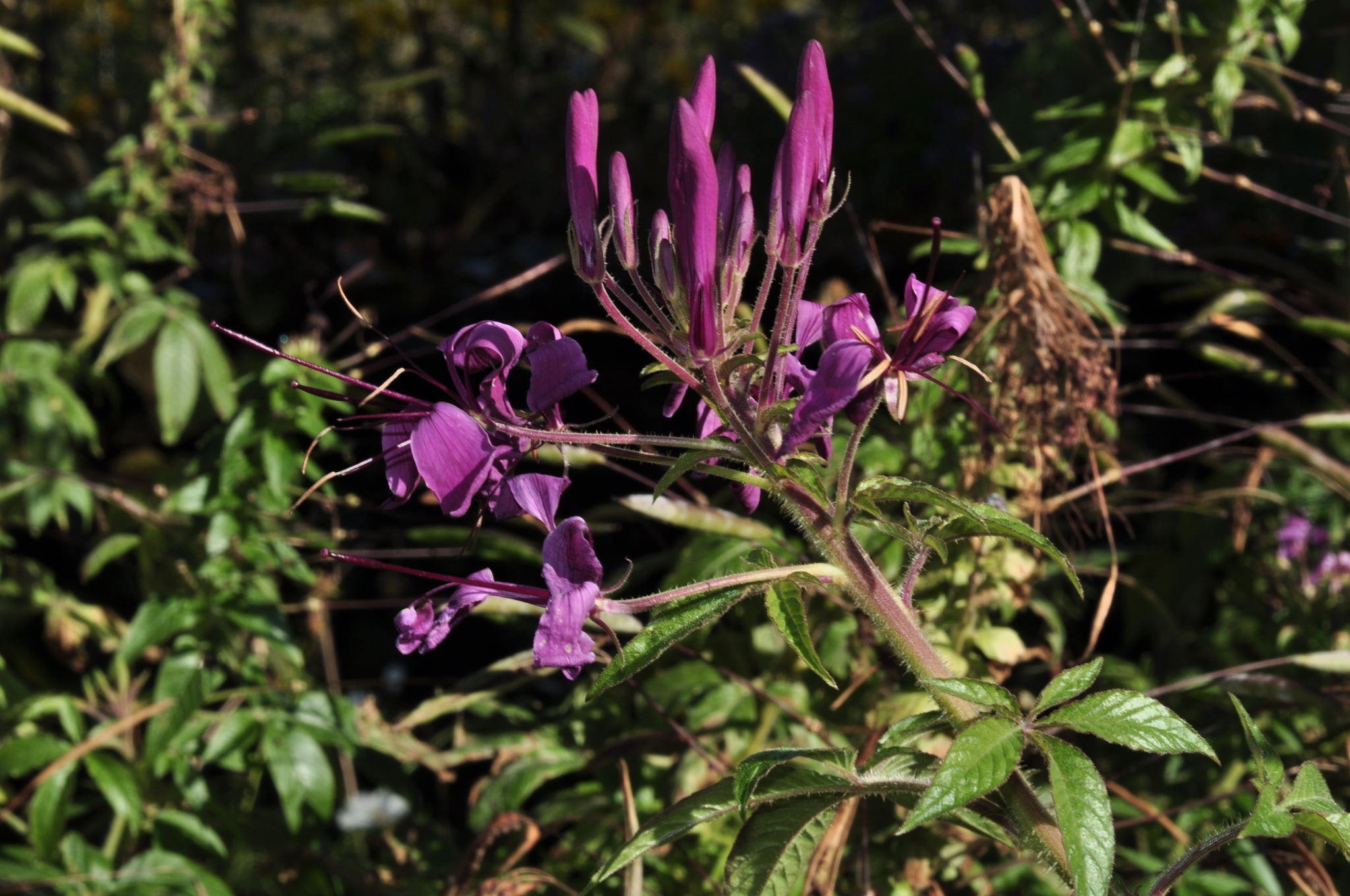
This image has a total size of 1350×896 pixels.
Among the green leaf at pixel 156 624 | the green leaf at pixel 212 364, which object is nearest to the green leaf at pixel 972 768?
the green leaf at pixel 156 624

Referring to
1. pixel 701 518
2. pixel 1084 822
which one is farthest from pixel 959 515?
pixel 701 518

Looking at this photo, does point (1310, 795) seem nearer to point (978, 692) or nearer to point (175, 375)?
point (978, 692)

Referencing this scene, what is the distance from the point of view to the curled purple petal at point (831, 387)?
0.58 m

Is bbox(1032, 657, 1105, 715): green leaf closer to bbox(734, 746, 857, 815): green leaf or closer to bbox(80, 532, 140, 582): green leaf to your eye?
bbox(734, 746, 857, 815): green leaf

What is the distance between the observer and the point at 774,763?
26.7 inches

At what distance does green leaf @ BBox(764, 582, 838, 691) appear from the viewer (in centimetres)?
59

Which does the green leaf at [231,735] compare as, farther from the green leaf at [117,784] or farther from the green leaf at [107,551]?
the green leaf at [107,551]

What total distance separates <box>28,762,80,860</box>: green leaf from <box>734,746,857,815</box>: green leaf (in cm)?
102

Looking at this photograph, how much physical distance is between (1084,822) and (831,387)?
0.90 feet

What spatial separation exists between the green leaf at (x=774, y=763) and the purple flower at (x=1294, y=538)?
1.17 m

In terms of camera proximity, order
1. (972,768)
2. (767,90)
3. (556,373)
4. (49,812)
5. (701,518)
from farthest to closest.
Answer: (767,90) < (49,812) < (701,518) < (556,373) < (972,768)

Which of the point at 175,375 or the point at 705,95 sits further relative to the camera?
the point at 175,375

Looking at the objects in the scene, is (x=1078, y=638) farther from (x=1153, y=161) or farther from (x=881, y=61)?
(x=881, y=61)

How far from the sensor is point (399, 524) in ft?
7.90
